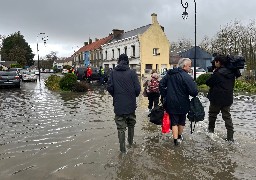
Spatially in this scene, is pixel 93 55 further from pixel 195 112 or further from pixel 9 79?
pixel 195 112

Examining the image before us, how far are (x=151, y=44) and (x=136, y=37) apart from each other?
2555 mm

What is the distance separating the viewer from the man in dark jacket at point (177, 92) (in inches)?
255

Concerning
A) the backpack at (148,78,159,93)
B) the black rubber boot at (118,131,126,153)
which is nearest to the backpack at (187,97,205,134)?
the black rubber boot at (118,131,126,153)

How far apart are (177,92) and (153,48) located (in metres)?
41.1

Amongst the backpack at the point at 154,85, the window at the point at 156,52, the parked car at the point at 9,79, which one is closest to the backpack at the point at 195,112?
the backpack at the point at 154,85

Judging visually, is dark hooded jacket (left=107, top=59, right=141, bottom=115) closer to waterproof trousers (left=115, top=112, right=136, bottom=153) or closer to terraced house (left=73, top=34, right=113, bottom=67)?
waterproof trousers (left=115, top=112, right=136, bottom=153)

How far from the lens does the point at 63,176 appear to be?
16.3 feet

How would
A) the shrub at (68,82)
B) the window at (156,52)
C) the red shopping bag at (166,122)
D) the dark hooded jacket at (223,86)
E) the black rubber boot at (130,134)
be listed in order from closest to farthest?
the black rubber boot at (130,134) < the red shopping bag at (166,122) < the dark hooded jacket at (223,86) < the shrub at (68,82) < the window at (156,52)

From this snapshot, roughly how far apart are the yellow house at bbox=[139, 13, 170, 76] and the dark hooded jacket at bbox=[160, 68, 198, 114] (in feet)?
128

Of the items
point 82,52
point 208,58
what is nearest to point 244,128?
point 208,58

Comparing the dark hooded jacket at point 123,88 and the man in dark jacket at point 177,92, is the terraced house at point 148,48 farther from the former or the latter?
the dark hooded jacket at point 123,88

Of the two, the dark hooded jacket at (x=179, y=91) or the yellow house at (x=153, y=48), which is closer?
the dark hooded jacket at (x=179, y=91)

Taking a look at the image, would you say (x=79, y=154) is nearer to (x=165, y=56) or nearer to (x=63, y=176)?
(x=63, y=176)

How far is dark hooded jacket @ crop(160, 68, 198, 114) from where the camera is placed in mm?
6477
